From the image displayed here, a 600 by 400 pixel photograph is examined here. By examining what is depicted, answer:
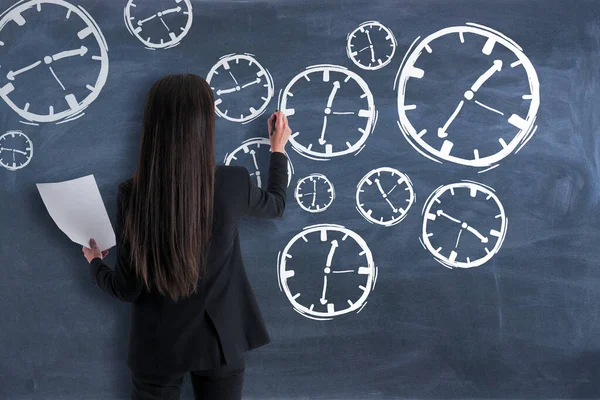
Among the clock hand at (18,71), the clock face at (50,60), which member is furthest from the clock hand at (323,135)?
the clock hand at (18,71)

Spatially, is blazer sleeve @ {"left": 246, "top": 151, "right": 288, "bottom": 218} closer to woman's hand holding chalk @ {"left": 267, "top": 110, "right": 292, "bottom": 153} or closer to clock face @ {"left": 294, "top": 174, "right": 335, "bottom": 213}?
woman's hand holding chalk @ {"left": 267, "top": 110, "right": 292, "bottom": 153}

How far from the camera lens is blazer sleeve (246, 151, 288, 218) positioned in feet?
4.71

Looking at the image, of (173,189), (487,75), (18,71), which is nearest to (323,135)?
(487,75)

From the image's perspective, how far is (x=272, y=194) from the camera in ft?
5.11

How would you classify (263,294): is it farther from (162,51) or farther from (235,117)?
(162,51)

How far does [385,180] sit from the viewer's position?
180cm

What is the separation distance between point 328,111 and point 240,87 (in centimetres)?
27

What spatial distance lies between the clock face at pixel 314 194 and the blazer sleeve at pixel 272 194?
0.17m

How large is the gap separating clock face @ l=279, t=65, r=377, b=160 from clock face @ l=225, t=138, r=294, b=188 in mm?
85

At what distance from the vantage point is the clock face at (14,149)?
69.9 inches

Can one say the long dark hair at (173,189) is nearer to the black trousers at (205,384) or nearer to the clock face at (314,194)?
A: the black trousers at (205,384)

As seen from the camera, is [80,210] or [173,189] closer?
[173,189]

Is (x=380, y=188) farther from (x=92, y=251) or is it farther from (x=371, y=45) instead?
(x=92, y=251)

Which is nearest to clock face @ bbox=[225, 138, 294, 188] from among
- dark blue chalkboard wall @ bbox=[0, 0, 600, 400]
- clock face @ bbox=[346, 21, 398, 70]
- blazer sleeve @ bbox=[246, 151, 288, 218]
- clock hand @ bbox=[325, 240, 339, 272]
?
dark blue chalkboard wall @ bbox=[0, 0, 600, 400]
